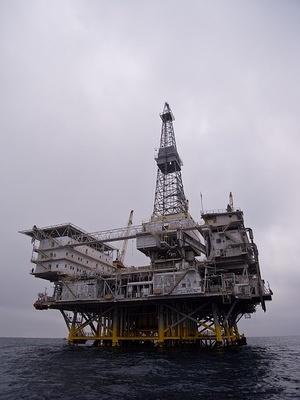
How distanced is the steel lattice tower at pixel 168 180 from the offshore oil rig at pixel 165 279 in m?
0.17

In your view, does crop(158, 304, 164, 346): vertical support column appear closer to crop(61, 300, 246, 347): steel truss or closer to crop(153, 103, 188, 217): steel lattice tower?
crop(61, 300, 246, 347): steel truss

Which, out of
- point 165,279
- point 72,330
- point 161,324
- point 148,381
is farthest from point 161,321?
point 148,381

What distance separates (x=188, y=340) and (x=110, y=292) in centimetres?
1311

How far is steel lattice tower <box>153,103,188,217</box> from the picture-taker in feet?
178

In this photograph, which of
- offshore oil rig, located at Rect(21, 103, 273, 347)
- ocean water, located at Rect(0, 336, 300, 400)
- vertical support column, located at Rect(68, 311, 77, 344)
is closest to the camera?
ocean water, located at Rect(0, 336, 300, 400)

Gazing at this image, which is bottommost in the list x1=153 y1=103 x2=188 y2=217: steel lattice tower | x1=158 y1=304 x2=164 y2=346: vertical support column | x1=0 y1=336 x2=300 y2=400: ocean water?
x1=0 y1=336 x2=300 y2=400: ocean water

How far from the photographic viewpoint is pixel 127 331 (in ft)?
166

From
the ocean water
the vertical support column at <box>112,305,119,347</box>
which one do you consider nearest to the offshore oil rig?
the vertical support column at <box>112,305,119,347</box>

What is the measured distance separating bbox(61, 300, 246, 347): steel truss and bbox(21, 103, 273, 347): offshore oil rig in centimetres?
13

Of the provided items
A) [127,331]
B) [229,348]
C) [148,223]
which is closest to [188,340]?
[229,348]

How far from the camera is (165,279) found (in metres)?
41.8

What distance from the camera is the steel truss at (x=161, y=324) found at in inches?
1689

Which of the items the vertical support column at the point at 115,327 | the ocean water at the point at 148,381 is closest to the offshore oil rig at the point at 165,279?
the vertical support column at the point at 115,327

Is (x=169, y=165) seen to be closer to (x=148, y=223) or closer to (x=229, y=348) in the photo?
(x=148, y=223)
